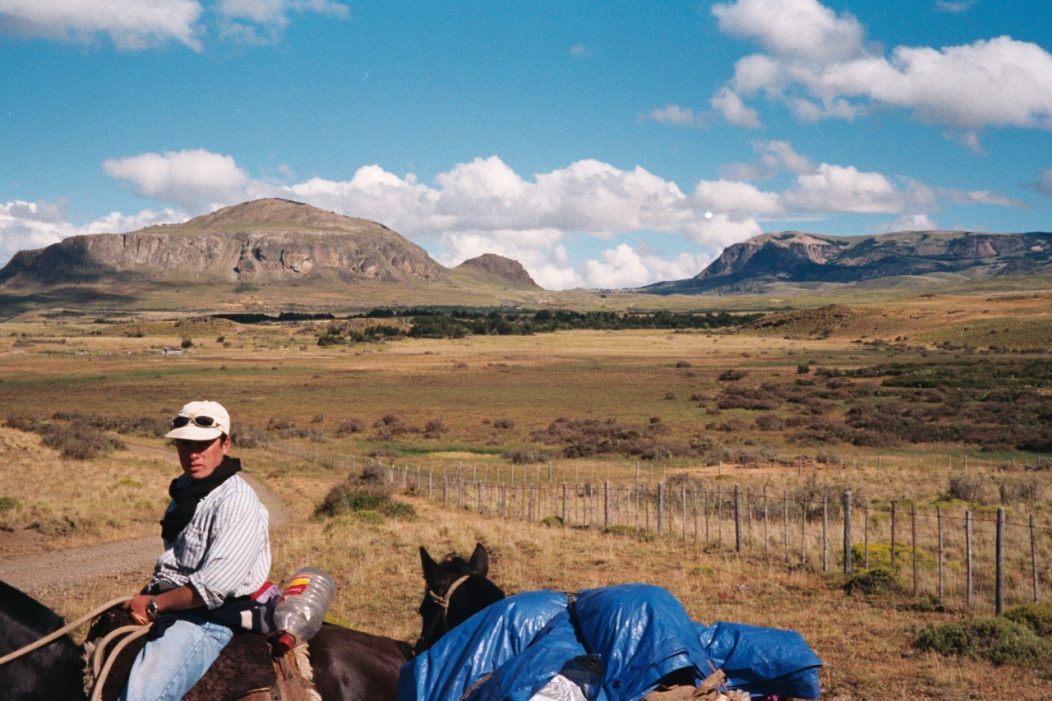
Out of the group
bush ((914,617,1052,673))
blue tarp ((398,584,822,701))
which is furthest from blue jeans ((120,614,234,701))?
bush ((914,617,1052,673))

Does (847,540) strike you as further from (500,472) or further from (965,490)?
(500,472)

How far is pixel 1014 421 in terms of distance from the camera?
43781 millimetres

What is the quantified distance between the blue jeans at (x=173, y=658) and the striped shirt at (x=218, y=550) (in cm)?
22

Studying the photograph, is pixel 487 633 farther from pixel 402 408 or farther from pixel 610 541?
pixel 402 408

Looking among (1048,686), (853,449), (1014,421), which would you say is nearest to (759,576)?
(1048,686)

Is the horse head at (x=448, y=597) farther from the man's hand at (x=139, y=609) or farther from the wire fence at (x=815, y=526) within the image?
the wire fence at (x=815, y=526)

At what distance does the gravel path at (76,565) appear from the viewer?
15375mm

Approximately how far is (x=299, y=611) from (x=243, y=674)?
408 mm

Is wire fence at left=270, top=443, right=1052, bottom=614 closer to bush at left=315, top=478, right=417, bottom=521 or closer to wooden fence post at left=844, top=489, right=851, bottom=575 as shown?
wooden fence post at left=844, top=489, right=851, bottom=575

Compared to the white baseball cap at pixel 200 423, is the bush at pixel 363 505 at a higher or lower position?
lower

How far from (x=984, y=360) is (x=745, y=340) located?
49.7m

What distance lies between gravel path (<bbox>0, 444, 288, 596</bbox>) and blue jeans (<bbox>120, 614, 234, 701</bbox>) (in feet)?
38.5

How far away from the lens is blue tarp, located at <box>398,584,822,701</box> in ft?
14.7

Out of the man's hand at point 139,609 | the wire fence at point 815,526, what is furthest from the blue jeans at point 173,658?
the wire fence at point 815,526
